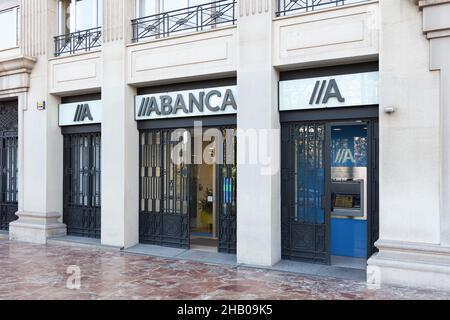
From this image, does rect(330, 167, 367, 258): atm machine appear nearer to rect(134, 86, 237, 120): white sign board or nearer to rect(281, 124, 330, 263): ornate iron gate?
rect(281, 124, 330, 263): ornate iron gate

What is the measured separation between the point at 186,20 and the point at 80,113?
373cm

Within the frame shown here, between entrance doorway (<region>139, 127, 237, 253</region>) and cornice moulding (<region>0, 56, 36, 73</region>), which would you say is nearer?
entrance doorway (<region>139, 127, 237, 253</region>)

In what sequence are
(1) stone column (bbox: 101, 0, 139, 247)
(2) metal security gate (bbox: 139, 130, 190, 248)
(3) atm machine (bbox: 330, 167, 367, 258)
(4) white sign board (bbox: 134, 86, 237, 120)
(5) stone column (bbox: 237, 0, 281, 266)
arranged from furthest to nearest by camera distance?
(1) stone column (bbox: 101, 0, 139, 247) < (2) metal security gate (bbox: 139, 130, 190, 248) < (4) white sign board (bbox: 134, 86, 237, 120) < (3) atm machine (bbox: 330, 167, 367, 258) < (5) stone column (bbox: 237, 0, 281, 266)

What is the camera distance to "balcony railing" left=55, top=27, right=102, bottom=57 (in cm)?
1007

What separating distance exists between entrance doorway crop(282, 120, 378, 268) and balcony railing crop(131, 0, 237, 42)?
2759mm

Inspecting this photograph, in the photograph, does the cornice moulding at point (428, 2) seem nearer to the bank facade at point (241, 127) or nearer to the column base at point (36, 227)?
the bank facade at point (241, 127)

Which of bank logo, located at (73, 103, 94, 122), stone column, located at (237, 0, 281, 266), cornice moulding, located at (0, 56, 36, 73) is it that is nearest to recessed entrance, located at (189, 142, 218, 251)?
bank logo, located at (73, 103, 94, 122)

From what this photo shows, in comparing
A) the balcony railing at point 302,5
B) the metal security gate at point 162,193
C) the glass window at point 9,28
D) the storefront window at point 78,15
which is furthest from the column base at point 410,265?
the glass window at point 9,28

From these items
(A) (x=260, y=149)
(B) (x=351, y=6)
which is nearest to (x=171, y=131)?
(A) (x=260, y=149)

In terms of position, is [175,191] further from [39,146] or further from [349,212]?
[39,146]

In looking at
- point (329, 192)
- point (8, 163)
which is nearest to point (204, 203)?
point (329, 192)

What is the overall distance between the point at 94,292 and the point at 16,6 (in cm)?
909
